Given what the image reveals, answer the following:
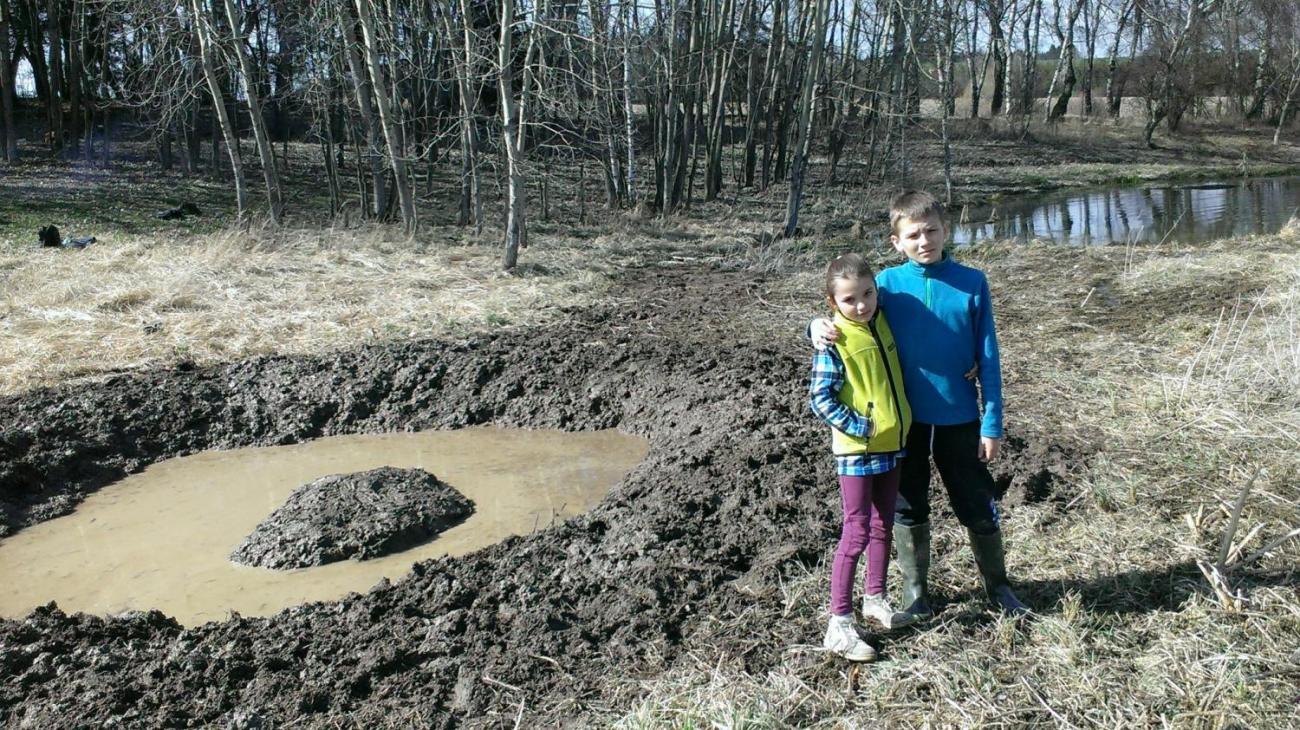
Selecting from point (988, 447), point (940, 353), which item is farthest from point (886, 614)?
point (940, 353)

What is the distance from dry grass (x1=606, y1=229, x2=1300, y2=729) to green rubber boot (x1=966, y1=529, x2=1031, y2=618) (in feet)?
0.25

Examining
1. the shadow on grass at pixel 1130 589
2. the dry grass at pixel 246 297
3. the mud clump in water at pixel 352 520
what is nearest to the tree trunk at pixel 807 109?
the dry grass at pixel 246 297

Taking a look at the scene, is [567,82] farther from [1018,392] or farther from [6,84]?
[6,84]

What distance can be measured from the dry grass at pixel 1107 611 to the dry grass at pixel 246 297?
→ 5869 mm

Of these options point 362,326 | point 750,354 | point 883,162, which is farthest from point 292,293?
A: point 883,162

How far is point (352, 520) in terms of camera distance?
17.4 feet

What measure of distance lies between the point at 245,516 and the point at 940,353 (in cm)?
433

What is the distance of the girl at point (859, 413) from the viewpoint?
308 cm

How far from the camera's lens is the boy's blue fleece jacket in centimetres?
317

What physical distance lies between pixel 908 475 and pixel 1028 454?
2020 mm

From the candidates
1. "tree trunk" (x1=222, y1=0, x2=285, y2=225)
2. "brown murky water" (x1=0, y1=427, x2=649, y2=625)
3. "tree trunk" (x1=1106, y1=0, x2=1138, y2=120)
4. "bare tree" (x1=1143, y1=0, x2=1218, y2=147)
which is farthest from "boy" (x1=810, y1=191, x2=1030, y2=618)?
"tree trunk" (x1=1106, y1=0, x2=1138, y2=120)

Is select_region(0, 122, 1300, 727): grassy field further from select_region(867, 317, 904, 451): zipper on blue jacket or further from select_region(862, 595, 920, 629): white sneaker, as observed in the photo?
select_region(867, 317, 904, 451): zipper on blue jacket

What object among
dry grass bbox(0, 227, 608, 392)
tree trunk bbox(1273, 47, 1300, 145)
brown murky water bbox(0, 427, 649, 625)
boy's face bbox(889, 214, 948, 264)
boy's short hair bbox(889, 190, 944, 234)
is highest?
tree trunk bbox(1273, 47, 1300, 145)

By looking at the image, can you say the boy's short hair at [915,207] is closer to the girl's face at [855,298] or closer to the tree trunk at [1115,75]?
the girl's face at [855,298]
